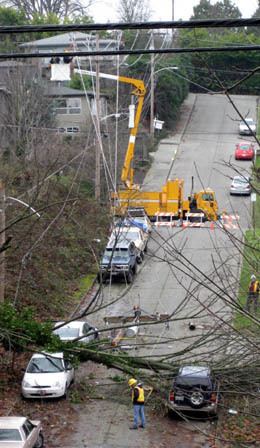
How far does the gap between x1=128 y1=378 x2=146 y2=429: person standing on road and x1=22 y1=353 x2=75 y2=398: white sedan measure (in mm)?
2069

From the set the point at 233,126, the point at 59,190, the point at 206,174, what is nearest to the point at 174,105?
the point at 233,126

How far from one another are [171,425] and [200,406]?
1.10 meters

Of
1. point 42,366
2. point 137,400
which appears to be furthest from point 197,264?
point 137,400

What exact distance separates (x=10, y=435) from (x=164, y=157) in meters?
38.4

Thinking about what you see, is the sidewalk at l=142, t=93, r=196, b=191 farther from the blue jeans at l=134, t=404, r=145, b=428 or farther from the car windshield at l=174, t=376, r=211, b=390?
the car windshield at l=174, t=376, r=211, b=390

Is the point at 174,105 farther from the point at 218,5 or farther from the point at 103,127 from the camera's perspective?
the point at 218,5

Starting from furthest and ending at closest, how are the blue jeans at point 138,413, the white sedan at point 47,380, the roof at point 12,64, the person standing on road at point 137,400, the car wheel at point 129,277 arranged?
the roof at point 12,64 < the car wheel at point 129,277 < the white sedan at point 47,380 < the blue jeans at point 138,413 < the person standing on road at point 137,400

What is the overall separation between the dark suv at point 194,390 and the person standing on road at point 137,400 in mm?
598

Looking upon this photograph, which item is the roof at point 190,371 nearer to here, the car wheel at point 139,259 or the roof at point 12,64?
the car wheel at point 139,259

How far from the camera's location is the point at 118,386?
58.2 feet

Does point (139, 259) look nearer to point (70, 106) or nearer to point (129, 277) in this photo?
point (129, 277)

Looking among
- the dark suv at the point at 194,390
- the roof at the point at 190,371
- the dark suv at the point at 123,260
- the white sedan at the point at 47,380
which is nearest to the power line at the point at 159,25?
the dark suv at the point at 194,390

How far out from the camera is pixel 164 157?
50750 mm

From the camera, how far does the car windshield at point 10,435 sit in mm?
13266
